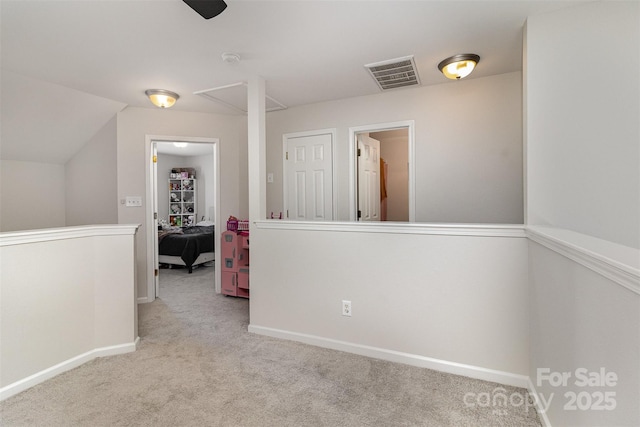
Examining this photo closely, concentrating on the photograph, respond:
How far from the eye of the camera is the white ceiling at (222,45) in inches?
75.2

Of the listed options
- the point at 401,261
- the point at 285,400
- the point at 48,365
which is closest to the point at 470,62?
the point at 401,261

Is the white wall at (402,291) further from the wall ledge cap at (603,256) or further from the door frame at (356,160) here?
the door frame at (356,160)

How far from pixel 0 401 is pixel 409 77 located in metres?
3.93

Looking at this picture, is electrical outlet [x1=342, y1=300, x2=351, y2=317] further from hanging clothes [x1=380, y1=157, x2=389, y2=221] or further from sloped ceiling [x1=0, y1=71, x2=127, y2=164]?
sloped ceiling [x1=0, y1=71, x2=127, y2=164]

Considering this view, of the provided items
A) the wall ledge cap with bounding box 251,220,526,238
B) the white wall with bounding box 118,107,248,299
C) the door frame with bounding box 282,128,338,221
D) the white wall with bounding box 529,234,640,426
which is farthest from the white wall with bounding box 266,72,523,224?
the white wall with bounding box 118,107,248,299

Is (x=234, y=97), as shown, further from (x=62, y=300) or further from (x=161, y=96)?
(x=62, y=300)

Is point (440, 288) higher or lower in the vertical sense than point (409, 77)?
lower

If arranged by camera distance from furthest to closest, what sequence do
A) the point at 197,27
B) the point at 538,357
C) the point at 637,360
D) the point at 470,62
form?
1. the point at 470,62
2. the point at 197,27
3. the point at 538,357
4. the point at 637,360

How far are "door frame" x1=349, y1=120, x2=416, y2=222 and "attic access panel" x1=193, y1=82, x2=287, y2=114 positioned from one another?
Answer: 1.03 m

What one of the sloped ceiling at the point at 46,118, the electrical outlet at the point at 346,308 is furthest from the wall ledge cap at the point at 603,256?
the sloped ceiling at the point at 46,118

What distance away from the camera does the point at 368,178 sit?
13.2ft

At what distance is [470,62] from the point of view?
99.4 inches

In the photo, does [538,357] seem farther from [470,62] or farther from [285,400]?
[470,62]

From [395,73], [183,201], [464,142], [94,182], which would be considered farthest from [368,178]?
[183,201]
